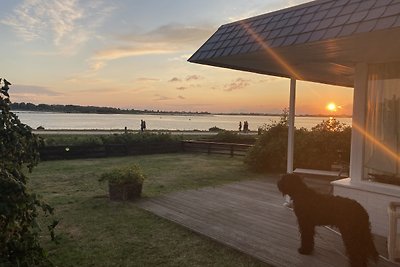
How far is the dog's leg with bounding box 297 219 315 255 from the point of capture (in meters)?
4.63

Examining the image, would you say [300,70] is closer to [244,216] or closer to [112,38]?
[244,216]

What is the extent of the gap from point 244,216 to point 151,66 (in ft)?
36.9

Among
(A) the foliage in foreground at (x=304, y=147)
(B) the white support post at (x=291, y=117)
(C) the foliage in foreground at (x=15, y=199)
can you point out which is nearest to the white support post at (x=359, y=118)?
(B) the white support post at (x=291, y=117)

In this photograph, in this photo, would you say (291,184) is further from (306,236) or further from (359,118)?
(359,118)

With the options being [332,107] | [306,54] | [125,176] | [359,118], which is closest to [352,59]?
[306,54]

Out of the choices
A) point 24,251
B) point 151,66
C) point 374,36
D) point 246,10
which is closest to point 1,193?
point 24,251

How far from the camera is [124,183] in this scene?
795cm

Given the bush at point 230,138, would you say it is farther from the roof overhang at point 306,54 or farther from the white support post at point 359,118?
the white support post at point 359,118

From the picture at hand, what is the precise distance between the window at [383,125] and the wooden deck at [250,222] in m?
1.17

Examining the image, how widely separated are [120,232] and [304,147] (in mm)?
7813

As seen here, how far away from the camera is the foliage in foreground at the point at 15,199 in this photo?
2.51m

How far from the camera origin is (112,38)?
13781mm

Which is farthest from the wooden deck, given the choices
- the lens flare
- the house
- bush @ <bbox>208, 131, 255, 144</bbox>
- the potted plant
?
bush @ <bbox>208, 131, 255, 144</bbox>

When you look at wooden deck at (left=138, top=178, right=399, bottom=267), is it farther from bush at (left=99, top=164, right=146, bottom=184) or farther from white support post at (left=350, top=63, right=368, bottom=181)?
white support post at (left=350, top=63, right=368, bottom=181)
